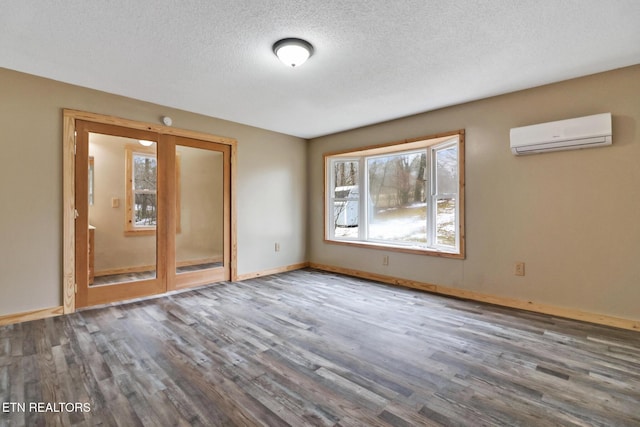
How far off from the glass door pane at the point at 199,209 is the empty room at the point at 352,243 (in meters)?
0.03

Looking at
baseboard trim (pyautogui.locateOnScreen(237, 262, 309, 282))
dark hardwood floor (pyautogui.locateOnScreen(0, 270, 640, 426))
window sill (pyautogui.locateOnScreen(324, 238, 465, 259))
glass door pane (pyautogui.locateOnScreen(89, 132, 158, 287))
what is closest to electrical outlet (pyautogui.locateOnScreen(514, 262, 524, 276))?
dark hardwood floor (pyautogui.locateOnScreen(0, 270, 640, 426))

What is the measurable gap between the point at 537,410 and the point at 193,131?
14.6 feet

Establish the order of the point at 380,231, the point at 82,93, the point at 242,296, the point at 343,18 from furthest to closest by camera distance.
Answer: the point at 380,231, the point at 242,296, the point at 82,93, the point at 343,18

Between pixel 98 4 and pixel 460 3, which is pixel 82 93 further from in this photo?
pixel 460 3

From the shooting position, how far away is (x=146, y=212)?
12.4ft

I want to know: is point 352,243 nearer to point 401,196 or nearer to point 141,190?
point 401,196

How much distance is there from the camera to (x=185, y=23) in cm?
214

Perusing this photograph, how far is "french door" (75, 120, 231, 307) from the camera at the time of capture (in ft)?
11.0

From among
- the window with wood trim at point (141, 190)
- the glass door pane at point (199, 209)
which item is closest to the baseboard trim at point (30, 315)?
the window with wood trim at point (141, 190)

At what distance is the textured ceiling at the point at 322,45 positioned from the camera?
6.55 ft

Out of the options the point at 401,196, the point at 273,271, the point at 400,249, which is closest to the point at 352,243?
the point at 400,249

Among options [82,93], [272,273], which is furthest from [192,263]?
[82,93]

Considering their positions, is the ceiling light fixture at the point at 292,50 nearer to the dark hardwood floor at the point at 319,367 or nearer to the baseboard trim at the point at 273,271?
the dark hardwood floor at the point at 319,367

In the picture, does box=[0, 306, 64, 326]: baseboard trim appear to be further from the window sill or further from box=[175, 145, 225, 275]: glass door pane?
the window sill
